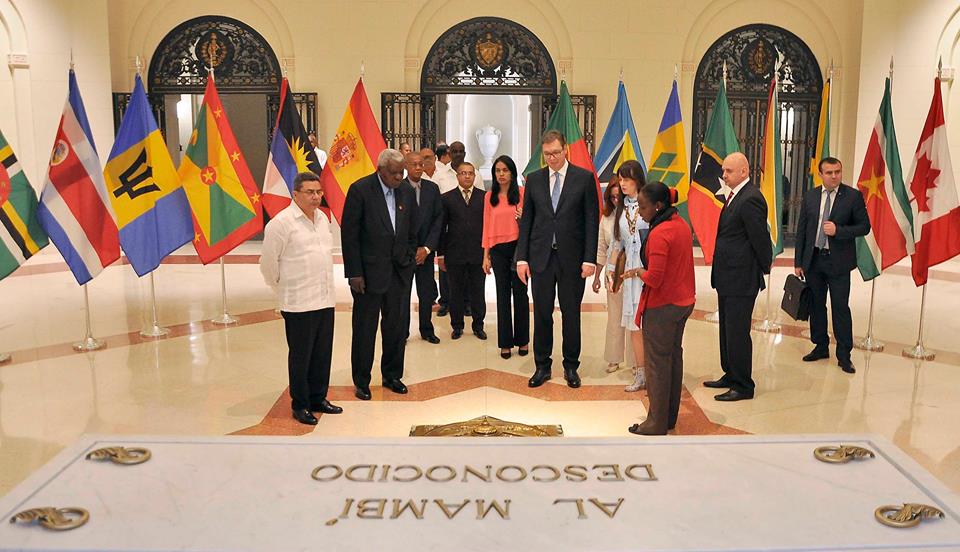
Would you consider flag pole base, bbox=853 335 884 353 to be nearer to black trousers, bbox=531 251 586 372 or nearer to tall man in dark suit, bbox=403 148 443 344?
black trousers, bbox=531 251 586 372

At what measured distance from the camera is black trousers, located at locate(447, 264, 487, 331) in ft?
23.5

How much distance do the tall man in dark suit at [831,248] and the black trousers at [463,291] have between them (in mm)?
2557

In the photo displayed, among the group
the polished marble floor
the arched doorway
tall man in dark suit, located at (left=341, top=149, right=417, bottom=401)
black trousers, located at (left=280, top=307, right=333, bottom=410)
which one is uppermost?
the arched doorway

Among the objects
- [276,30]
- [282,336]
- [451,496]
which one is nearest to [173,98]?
[276,30]

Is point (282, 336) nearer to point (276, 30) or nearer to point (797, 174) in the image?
point (276, 30)

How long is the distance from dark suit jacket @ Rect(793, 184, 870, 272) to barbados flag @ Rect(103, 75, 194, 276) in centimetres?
501

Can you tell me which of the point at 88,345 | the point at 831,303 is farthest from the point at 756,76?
the point at 88,345

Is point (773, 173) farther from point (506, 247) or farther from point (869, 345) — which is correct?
point (506, 247)

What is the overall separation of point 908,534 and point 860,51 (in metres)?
12.7

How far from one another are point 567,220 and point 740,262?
1.13 meters

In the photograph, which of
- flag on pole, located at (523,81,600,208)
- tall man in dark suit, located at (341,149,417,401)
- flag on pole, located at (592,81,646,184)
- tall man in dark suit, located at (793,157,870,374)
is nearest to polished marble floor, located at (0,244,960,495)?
tall man in dark suit, located at (793,157,870,374)

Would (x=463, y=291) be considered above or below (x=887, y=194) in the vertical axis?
below

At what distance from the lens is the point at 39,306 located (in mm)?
8539

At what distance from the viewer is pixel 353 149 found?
8.27 meters
